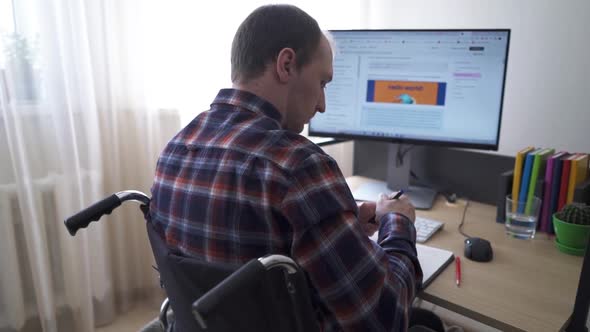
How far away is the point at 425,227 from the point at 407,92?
467mm

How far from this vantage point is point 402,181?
1504 millimetres

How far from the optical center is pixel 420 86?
1.36m

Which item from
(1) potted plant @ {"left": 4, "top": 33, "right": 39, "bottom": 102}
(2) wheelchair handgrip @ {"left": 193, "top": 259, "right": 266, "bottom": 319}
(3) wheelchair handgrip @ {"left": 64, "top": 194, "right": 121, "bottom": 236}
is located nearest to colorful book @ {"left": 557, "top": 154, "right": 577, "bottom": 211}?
(2) wheelchair handgrip @ {"left": 193, "top": 259, "right": 266, "bottom": 319}

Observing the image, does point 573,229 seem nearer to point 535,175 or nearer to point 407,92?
point 535,175

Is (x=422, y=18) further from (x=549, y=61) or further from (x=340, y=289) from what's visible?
(x=340, y=289)

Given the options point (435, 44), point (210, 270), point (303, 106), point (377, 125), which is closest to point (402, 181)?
point (377, 125)

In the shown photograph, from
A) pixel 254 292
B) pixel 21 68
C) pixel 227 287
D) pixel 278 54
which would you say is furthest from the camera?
pixel 21 68

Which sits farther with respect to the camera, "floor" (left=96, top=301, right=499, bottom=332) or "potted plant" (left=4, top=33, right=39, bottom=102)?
"floor" (left=96, top=301, right=499, bottom=332)

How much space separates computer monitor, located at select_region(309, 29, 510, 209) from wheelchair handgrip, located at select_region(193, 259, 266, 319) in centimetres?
92

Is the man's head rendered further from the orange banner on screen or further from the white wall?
the white wall

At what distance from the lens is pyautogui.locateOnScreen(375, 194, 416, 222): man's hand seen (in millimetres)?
943

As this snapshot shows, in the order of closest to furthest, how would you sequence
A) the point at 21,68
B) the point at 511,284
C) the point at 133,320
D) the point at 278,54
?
1. the point at 278,54
2. the point at 511,284
3. the point at 21,68
4. the point at 133,320

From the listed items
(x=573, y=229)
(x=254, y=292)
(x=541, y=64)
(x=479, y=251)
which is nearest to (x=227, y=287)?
(x=254, y=292)

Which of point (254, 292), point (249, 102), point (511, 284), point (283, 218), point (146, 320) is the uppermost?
point (249, 102)
